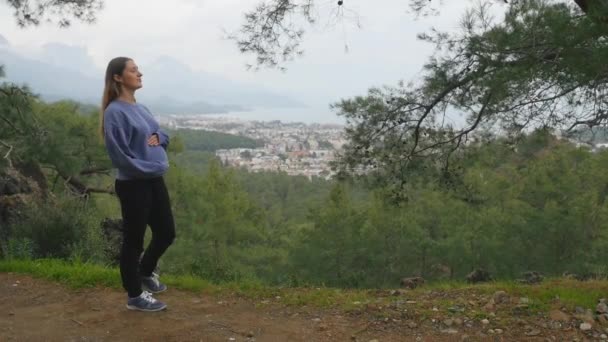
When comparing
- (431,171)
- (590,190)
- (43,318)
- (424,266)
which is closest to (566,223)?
(590,190)

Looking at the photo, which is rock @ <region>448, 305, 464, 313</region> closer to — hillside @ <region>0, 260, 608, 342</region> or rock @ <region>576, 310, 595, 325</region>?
hillside @ <region>0, 260, 608, 342</region>

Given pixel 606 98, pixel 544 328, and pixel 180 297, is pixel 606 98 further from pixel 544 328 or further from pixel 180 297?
pixel 180 297

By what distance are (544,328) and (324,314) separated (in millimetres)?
1332

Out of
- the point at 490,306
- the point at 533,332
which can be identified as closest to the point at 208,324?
the point at 490,306

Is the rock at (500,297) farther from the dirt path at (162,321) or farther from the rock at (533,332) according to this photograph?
the dirt path at (162,321)

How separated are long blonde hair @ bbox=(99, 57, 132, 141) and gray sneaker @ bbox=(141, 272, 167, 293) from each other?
3.68 ft

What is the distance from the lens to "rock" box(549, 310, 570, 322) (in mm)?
3146

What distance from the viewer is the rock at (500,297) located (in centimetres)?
347

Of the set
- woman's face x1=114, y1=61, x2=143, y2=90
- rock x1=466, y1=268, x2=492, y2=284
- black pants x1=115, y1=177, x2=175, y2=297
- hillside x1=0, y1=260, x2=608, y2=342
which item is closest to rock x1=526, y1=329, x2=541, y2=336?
hillside x1=0, y1=260, x2=608, y2=342

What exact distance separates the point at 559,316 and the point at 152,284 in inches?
104

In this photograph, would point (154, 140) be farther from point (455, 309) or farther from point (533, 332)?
point (533, 332)

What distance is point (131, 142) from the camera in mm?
2854

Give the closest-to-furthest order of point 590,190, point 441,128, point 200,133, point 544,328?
point 544,328, point 441,128, point 590,190, point 200,133

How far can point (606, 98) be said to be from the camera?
3.56m
